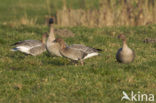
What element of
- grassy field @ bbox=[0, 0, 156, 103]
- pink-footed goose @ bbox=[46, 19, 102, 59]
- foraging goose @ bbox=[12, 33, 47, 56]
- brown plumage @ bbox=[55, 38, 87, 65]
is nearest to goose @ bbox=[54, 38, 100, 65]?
brown plumage @ bbox=[55, 38, 87, 65]

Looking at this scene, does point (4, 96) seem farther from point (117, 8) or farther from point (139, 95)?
point (117, 8)

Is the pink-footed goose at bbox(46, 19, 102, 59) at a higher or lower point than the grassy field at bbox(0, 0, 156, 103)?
higher

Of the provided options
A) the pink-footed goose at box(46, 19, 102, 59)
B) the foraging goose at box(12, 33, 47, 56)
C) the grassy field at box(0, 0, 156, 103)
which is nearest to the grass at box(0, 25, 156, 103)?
the grassy field at box(0, 0, 156, 103)

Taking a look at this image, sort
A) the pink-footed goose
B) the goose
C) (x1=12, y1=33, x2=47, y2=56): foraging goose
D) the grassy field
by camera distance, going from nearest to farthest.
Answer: the grassy field < the goose < the pink-footed goose < (x1=12, y1=33, x2=47, y2=56): foraging goose

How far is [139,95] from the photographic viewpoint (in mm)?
9062

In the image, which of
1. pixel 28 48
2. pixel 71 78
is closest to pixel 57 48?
pixel 28 48

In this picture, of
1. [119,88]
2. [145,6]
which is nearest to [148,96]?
[119,88]

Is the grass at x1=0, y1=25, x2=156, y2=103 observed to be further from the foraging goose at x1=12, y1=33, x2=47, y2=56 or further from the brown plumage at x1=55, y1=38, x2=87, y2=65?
the brown plumage at x1=55, y1=38, x2=87, y2=65

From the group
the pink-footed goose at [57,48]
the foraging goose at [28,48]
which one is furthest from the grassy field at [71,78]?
the pink-footed goose at [57,48]

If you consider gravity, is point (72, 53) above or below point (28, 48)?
above

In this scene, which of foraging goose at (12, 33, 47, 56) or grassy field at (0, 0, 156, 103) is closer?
grassy field at (0, 0, 156, 103)

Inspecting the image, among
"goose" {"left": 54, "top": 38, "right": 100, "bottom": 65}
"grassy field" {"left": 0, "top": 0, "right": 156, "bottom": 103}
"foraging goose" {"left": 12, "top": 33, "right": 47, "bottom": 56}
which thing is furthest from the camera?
"foraging goose" {"left": 12, "top": 33, "right": 47, "bottom": 56}

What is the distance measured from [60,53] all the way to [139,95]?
12.4ft

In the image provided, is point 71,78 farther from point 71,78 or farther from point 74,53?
point 74,53
